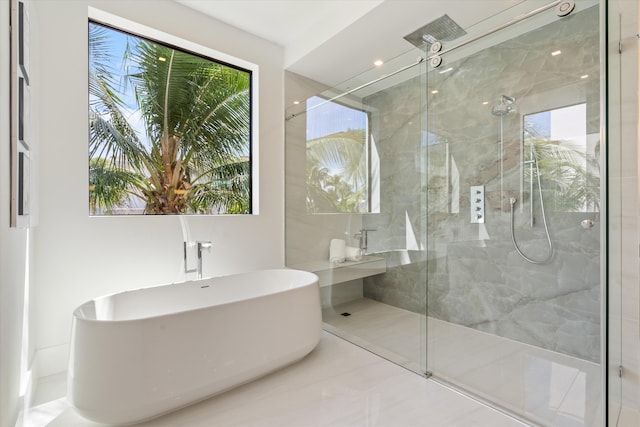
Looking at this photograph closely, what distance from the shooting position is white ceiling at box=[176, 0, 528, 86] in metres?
2.33

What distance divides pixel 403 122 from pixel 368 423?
7.54ft

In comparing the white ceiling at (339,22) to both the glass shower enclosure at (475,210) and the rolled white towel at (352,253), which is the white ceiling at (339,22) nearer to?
the glass shower enclosure at (475,210)

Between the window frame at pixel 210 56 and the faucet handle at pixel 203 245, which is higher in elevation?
the window frame at pixel 210 56

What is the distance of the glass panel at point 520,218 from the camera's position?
1.92 meters

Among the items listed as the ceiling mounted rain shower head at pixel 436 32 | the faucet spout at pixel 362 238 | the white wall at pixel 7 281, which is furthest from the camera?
the faucet spout at pixel 362 238

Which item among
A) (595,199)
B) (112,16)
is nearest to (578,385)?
(595,199)

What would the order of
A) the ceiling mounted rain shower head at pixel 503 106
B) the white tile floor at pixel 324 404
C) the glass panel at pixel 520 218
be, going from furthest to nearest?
the ceiling mounted rain shower head at pixel 503 106, the glass panel at pixel 520 218, the white tile floor at pixel 324 404

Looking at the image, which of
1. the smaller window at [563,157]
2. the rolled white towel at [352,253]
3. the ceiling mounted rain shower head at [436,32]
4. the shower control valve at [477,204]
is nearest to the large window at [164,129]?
the rolled white towel at [352,253]

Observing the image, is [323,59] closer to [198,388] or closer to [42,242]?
[42,242]

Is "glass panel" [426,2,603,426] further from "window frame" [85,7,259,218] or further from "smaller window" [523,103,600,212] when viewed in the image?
"window frame" [85,7,259,218]

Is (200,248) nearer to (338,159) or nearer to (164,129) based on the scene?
(164,129)

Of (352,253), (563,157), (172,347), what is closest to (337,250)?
(352,253)

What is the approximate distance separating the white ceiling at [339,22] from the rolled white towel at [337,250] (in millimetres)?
1849

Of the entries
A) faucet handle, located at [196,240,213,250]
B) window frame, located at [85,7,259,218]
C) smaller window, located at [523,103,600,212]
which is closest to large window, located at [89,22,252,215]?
window frame, located at [85,7,259,218]
